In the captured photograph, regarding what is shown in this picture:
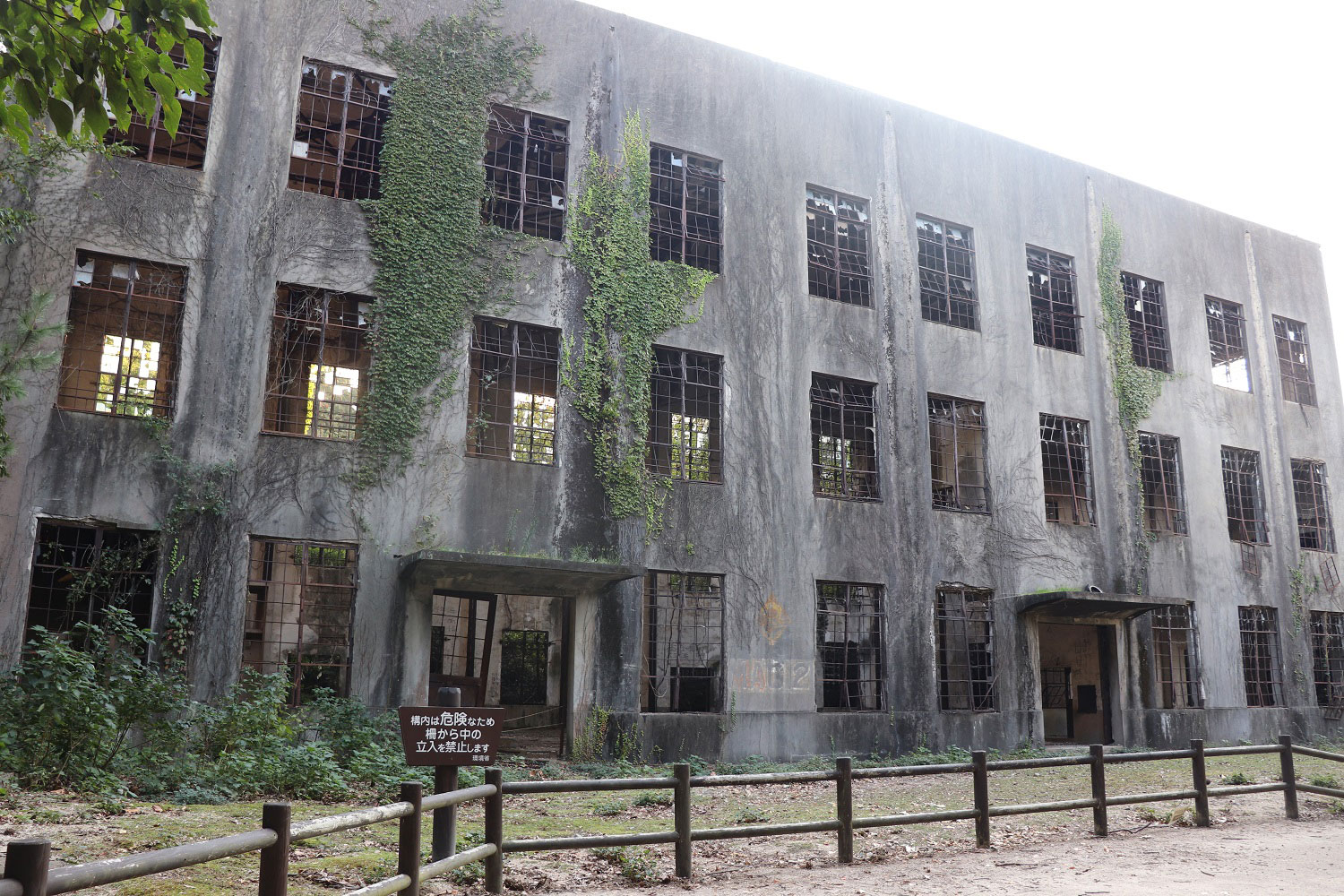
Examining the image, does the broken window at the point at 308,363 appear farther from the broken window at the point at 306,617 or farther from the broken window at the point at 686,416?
the broken window at the point at 686,416

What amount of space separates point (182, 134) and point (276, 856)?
41.0 feet

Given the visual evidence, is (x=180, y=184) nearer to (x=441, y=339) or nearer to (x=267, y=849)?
(x=441, y=339)

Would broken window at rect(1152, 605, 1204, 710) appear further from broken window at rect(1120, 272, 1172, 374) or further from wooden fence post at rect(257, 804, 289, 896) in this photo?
wooden fence post at rect(257, 804, 289, 896)

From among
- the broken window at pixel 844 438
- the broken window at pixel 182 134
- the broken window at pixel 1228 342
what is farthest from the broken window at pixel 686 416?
the broken window at pixel 1228 342

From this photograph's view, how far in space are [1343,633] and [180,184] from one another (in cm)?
2471

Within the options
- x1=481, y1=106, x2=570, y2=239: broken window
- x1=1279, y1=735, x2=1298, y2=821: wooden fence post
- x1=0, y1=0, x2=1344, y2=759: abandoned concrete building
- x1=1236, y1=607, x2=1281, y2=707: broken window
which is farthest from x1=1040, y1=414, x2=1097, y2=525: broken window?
x1=481, y1=106, x2=570, y2=239: broken window

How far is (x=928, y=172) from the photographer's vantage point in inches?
778

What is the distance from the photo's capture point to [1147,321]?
878 inches

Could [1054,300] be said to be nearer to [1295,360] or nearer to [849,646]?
[1295,360]

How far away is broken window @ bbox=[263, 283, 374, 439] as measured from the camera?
1410 cm

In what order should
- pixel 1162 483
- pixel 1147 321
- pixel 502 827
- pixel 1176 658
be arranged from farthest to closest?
pixel 1147 321 < pixel 1162 483 < pixel 1176 658 < pixel 502 827

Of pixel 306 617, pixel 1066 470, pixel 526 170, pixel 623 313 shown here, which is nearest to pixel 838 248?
pixel 623 313

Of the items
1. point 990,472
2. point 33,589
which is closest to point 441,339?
point 33,589

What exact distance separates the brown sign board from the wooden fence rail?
9.2 inches
